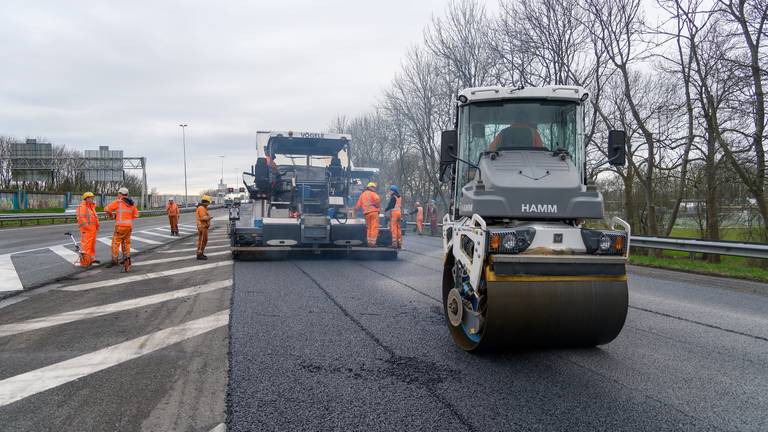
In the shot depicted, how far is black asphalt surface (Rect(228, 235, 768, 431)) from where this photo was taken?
10.9ft

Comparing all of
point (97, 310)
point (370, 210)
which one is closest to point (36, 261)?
point (97, 310)

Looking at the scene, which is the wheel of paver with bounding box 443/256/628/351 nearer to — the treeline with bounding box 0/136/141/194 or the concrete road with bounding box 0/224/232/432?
the concrete road with bounding box 0/224/232/432

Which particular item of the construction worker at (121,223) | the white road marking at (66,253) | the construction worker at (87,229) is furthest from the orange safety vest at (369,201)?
the white road marking at (66,253)

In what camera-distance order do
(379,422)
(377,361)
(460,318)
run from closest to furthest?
1. (379,422)
2. (377,361)
3. (460,318)

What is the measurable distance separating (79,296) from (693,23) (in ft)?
55.3

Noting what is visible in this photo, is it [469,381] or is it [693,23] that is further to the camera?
[693,23]

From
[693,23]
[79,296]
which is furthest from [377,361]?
[693,23]

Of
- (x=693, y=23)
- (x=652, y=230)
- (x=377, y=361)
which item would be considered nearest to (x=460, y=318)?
(x=377, y=361)

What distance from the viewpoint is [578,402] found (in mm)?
3590

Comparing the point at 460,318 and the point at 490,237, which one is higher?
the point at 490,237

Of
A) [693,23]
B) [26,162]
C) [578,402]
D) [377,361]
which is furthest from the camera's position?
[26,162]

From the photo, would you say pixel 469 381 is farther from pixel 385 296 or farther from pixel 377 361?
pixel 385 296

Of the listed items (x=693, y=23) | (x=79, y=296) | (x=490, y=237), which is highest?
(x=693, y=23)

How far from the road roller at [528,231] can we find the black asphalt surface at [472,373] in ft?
1.30
